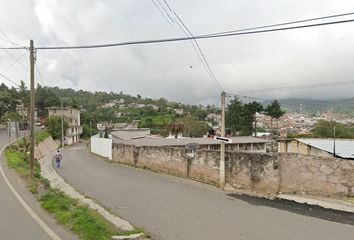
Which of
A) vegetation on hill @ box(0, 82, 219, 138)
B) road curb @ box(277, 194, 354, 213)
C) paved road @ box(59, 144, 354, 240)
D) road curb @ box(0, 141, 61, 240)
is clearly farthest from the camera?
vegetation on hill @ box(0, 82, 219, 138)

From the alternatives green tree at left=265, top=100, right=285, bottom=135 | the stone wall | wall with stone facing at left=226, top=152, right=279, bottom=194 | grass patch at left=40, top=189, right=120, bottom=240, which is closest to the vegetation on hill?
green tree at left=265, top=100, right=285, bottom=135

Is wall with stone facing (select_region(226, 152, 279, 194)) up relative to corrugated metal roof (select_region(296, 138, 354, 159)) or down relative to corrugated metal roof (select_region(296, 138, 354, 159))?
down

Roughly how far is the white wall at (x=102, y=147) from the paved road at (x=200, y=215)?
1921 centimetres

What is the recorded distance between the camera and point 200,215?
526 inches

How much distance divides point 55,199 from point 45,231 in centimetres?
377

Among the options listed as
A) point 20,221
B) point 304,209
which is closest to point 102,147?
point 304,209

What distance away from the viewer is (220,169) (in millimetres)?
20297

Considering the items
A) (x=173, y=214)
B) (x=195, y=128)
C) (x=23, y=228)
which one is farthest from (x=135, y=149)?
(x=195, y=128)

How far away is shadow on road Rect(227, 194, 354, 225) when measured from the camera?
13.4 meters

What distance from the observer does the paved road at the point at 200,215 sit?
11.1 m

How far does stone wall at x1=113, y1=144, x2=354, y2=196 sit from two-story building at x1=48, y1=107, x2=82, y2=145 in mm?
60027

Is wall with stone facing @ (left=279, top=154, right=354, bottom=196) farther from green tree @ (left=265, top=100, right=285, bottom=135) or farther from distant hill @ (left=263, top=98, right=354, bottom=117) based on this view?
green tree @ (left=265, top=100, right=285, bottom=135)

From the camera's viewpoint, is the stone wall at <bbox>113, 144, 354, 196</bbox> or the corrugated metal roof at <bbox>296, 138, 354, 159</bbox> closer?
the stone wall at <bbox>113, 144, 354, 196</bbox>

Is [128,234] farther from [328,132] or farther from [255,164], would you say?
[328,132]
